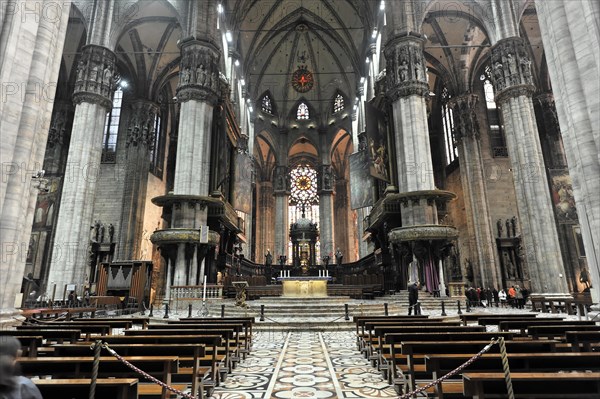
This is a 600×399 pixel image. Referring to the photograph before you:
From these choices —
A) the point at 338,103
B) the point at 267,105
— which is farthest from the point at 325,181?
the point at 267,105

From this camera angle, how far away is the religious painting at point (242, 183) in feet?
87.1

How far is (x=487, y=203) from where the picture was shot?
2494cm

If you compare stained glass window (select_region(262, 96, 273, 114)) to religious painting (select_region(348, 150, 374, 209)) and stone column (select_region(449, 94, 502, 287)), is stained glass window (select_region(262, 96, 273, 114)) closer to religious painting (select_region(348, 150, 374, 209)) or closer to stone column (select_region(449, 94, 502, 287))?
religious painting (select_region(348, 150, 374, 209))

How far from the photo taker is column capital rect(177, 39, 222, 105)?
21328mm

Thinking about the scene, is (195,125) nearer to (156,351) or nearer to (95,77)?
(95,77)

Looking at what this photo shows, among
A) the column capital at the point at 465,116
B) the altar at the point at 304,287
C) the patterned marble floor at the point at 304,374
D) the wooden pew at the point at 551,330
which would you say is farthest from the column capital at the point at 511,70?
the patterned marble floor at the point at 304,374

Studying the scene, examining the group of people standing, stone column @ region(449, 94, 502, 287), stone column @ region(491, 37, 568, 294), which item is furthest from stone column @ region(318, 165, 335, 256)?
stone column @ region(491, 37, 568, 294)

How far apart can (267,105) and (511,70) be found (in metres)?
30.3

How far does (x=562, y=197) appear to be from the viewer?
76.5 ft

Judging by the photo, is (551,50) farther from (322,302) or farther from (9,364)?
(9,364)

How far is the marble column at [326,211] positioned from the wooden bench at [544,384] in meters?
37.2

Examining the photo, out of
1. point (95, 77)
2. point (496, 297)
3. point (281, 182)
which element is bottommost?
point (496, 297)

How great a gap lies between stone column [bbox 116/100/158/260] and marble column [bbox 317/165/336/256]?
2006cm

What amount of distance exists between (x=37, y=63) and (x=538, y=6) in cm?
1331
